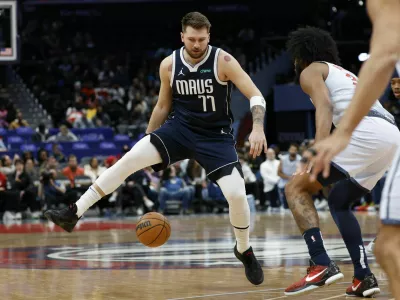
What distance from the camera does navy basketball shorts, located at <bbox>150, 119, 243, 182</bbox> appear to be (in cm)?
636

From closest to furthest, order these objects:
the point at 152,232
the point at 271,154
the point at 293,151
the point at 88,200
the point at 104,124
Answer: the point at 88,200 → the point at 152,232 → the point at 293,151 → the point at 271,154 → the point at 104,124

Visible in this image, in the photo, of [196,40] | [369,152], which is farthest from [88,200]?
[369,152]

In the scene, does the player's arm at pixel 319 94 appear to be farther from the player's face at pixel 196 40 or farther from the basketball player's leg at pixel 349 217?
the player's face at pixel 196 40

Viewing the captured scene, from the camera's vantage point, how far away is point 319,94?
18.3 ft

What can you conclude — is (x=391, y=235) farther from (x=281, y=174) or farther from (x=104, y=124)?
(x=104, y=124)

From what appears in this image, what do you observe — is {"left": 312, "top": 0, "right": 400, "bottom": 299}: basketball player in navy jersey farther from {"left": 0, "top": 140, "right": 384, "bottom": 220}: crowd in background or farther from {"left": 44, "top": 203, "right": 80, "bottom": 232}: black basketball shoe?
{"left": 0, "top": 140, "right": 384, "bottom": 220}: crowd in background

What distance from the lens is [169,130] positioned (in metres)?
6.49

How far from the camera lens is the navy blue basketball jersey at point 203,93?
21.2 feet

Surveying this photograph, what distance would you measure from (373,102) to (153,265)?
5186mm

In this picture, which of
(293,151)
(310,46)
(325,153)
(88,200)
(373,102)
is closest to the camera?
(325,153)

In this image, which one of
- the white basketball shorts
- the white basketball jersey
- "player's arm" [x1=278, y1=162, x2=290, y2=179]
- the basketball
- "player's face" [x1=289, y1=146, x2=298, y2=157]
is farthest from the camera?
"player's face" [x1=289, y1=146, x2=298, y2=157]

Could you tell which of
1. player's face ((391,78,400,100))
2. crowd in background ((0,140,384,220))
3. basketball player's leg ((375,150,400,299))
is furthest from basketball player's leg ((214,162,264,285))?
crowd in background ((0,140,384,220))

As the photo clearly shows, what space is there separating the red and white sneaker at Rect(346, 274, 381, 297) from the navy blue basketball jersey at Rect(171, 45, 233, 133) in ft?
5.45

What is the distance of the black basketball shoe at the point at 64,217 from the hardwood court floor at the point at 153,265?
0.45 m
